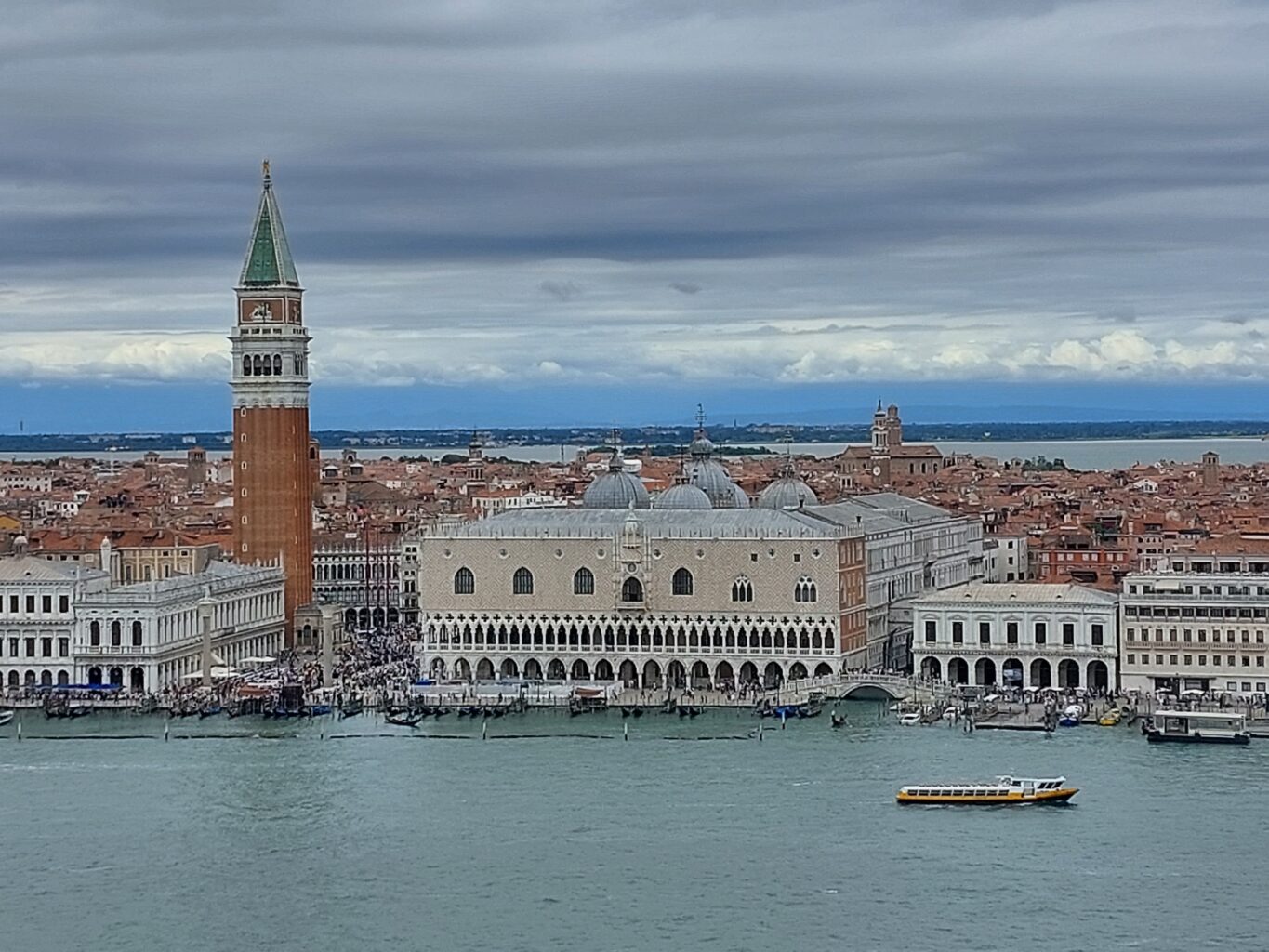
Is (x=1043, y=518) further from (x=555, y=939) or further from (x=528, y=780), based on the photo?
(x=555, y=939)

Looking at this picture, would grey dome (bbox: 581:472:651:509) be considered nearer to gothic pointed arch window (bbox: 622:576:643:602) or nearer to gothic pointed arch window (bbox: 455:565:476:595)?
gothic pointed arch window (bbox: 622:576:643:602)

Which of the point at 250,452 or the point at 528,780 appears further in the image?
the point at 250,452

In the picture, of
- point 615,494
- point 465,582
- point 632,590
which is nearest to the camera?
point 632,590

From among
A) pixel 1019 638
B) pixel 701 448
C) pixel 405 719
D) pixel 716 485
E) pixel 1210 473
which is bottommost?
pixel 405 719

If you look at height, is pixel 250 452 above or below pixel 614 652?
above

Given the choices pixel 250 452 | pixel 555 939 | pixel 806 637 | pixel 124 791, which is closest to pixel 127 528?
pixel 250 452

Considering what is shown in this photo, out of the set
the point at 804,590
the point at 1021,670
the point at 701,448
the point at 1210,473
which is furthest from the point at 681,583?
the point at 1210,473

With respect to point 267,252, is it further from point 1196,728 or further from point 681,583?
point 1196,728
